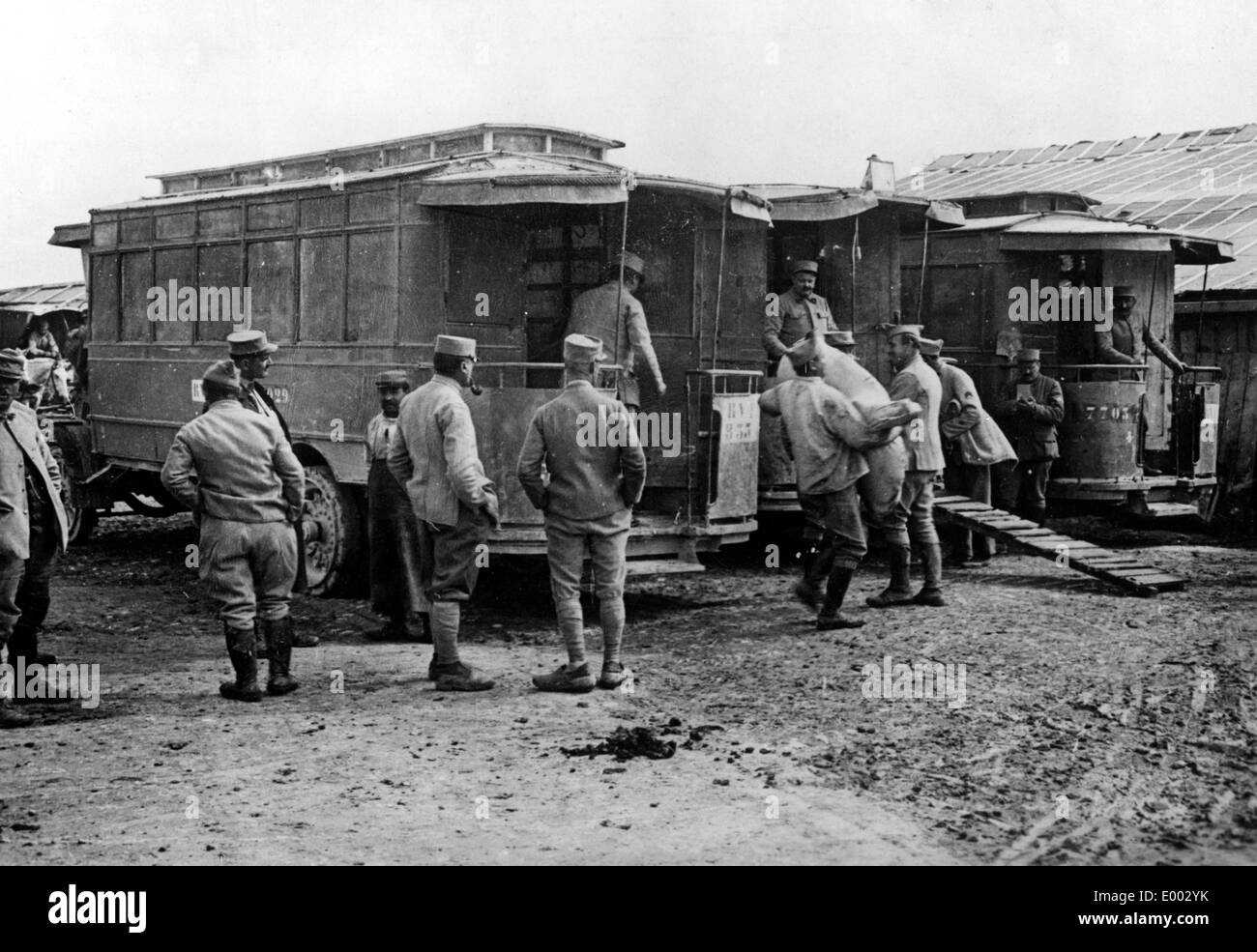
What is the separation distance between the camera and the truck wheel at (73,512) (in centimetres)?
1278

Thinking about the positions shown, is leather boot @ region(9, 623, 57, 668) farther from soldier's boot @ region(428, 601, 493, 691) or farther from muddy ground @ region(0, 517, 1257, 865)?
soldier's boot @ region(428, 601, 493, 691)

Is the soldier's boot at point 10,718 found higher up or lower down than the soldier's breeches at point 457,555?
lower down

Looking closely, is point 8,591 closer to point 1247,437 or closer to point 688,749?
point 688,749

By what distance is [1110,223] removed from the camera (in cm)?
1365

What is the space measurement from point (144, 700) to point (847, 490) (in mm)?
4485

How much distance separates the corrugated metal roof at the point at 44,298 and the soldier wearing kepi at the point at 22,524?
13.2 m

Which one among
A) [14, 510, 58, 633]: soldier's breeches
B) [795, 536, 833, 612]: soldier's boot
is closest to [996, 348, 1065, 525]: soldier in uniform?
[795, 536, 833, 612]: soldier's boot

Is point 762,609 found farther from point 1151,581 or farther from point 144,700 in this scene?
point 144,700

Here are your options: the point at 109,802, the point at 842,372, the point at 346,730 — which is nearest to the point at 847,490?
the point at 842,372

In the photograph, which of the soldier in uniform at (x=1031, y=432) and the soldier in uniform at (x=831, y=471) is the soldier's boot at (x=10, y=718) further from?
the soldier in uniform at (x=1031, y=432)

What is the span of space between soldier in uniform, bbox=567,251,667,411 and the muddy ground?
1749 millimetres

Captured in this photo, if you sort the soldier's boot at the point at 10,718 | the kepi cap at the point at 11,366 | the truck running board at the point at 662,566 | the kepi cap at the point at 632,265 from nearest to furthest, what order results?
the soldier's boot at the point at 10,718 → the kepi cap at the point at 11,366 → the truck running board at the point at 662,566 → the kepi cap at the point at 632,265

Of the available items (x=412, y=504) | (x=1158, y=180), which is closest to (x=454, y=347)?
(x=412, y=504)

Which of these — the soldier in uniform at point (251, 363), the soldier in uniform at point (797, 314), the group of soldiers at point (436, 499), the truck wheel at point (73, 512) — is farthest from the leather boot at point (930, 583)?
the truck wheel at point (73, 512)
